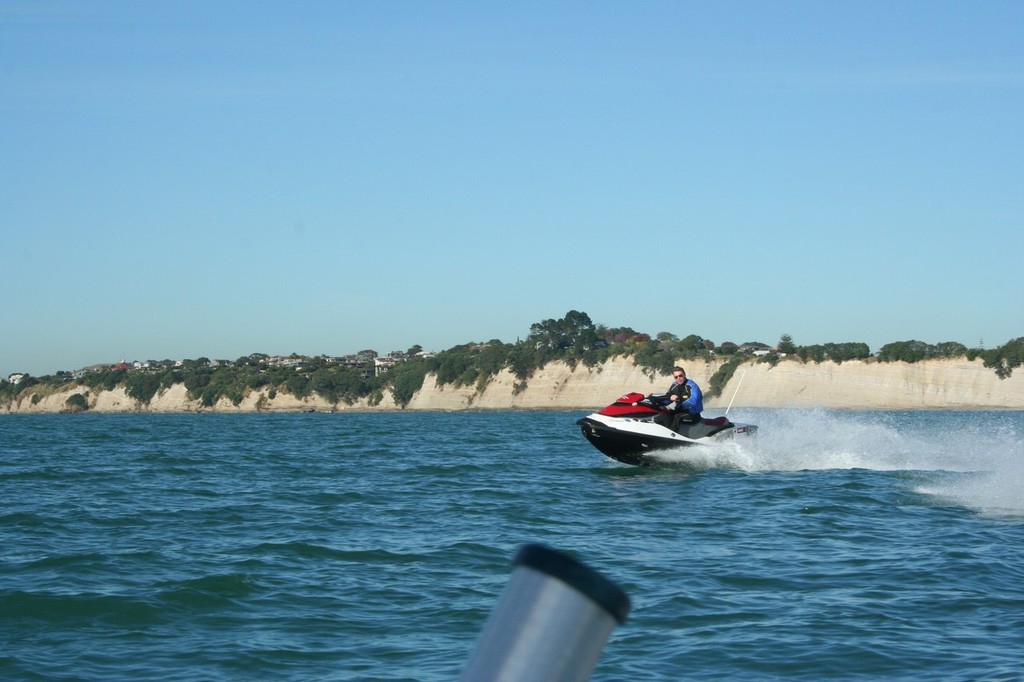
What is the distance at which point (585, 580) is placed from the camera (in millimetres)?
1680

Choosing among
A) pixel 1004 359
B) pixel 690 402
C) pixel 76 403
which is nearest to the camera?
pixel 690 402

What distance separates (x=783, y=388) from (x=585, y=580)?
115523 mm

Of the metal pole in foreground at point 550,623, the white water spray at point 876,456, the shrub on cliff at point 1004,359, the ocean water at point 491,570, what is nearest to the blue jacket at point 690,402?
the white water spray at point 876,456

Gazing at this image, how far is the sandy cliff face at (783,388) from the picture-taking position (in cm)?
11075

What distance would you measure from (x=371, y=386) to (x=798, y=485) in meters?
129

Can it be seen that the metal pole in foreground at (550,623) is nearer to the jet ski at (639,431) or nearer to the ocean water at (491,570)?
the ocean water at (491,570)

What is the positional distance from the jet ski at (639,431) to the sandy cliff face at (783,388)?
3106 inches

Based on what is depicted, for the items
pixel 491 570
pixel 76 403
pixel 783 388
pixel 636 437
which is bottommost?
pixel 76 403

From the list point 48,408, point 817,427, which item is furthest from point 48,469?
point 48,408

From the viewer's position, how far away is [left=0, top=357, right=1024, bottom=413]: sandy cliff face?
4360 inches

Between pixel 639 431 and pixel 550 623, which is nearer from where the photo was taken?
pixel 550 623

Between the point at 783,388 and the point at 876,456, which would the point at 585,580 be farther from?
the point at 783,388

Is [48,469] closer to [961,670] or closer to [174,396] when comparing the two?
[961,670]

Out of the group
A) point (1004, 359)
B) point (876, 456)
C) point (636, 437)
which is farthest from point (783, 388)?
point (636, 437)
